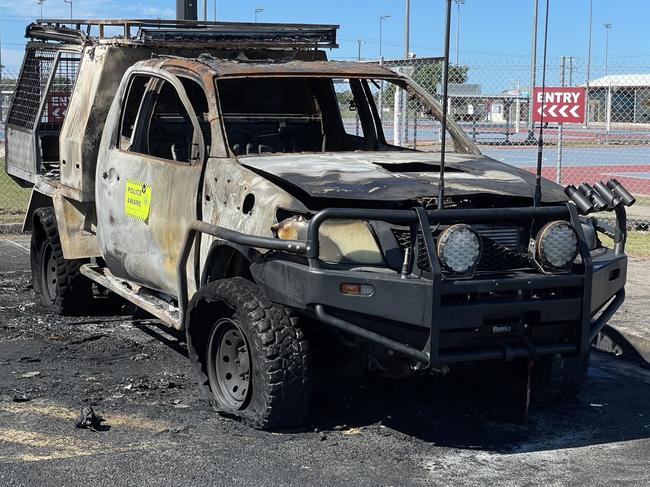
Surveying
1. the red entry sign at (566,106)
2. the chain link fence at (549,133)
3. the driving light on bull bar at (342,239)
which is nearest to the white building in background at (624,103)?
the chain link fence at (549,133)

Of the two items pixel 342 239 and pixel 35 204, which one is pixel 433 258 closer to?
pixel 342 239

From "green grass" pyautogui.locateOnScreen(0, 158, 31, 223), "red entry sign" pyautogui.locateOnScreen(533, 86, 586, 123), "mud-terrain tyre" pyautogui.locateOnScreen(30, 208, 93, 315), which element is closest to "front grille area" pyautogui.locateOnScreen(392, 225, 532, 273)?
"mud-terrain tyre" pyautogui.locateOnScreen(30, 208, 93, 315)

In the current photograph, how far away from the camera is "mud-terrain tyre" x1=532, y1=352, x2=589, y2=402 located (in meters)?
5.99

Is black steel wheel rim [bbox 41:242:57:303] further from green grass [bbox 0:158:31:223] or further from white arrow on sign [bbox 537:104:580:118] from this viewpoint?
white arrow on sign [bbox 537:104:580:118]

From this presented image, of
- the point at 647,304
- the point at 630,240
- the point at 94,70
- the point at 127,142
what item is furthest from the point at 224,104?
the point at 630,240

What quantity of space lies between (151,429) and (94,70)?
329cm

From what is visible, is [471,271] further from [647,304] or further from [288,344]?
[647,304]

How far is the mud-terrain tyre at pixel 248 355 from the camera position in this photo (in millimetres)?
5133

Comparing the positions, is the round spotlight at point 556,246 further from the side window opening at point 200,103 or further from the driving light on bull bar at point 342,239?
the side window opening at point 200,103

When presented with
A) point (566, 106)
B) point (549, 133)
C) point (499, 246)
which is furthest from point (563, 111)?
point (549, 133)

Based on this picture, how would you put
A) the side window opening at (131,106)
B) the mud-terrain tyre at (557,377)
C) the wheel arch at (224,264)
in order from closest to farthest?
the wheel arch at (224,264)
the mud-terrain tyre at (557,377)
the side window opening at (131,106)

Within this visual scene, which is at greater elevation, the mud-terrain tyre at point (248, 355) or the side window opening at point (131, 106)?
the side window opening at point (131, 106)

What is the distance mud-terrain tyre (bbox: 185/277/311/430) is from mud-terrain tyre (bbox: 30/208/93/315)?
8.50ft

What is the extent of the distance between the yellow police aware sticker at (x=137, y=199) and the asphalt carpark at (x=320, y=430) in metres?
1.02
